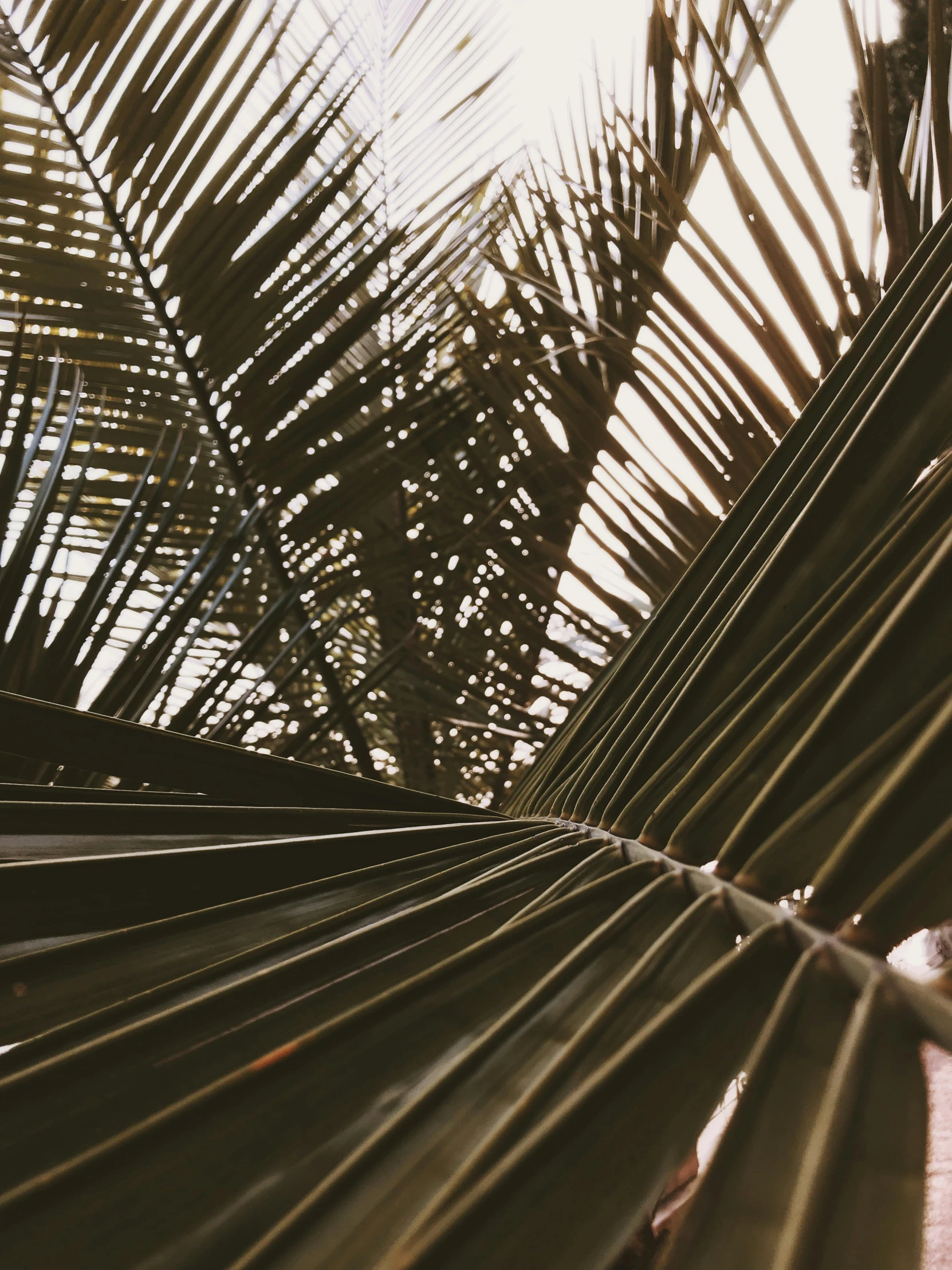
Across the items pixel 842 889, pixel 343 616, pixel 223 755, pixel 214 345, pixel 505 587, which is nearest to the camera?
pixel 842 889

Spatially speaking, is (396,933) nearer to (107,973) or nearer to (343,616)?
(107,973)

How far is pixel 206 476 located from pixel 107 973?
855mm

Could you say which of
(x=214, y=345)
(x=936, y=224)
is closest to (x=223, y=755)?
(x=936, y=224)

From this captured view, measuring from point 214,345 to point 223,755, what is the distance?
74 centimetres

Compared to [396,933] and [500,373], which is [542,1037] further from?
[500,373]

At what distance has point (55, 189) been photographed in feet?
2.76

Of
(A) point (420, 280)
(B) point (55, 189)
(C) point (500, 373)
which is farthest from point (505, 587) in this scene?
(B) point (55, 189)

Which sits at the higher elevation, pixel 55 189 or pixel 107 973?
pixel 55 189

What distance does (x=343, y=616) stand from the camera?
0.78 m

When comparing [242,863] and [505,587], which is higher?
[505,587]

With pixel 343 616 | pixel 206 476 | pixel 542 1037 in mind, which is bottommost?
pixel 542 1037

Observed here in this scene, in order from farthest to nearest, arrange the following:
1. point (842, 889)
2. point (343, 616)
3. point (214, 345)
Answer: point (214, 345)
point (343, 616)
point (842, 889)

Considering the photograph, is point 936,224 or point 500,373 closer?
point 936,224

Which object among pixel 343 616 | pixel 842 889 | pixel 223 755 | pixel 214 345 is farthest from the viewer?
pixel 214 345
